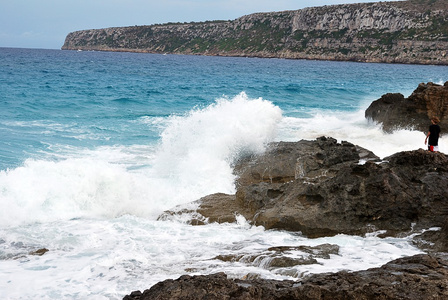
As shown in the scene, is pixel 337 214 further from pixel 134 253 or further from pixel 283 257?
pixel 134 253

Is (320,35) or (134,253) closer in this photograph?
(134,253)

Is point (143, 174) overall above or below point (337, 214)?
below

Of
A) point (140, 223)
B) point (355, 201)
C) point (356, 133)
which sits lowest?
point (140, 223)

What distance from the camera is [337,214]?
692cm

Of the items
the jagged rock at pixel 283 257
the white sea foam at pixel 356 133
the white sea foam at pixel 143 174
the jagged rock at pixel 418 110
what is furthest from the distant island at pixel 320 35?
the jagged rock at pixel 283 257

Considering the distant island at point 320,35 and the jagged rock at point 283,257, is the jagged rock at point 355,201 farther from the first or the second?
the distant island at point 320,35

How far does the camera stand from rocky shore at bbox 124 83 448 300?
399 cm

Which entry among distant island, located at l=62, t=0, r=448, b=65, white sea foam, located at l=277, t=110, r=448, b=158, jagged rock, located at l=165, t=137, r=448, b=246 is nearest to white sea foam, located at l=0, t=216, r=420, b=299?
jagged rock, located at l=165, t=137, r=448, b=246

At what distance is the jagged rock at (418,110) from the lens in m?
14.3

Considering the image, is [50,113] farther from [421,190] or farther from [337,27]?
[337,27]

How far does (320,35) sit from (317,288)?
117099mm

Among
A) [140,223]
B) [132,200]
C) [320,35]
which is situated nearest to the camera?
[140,223]

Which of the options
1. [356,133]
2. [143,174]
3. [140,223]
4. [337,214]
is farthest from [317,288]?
[356,133]

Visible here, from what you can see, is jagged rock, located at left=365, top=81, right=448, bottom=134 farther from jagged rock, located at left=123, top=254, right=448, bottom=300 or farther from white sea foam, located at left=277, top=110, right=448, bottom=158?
jagged rock, located at left=123, top=254, right=448, bottom=300
